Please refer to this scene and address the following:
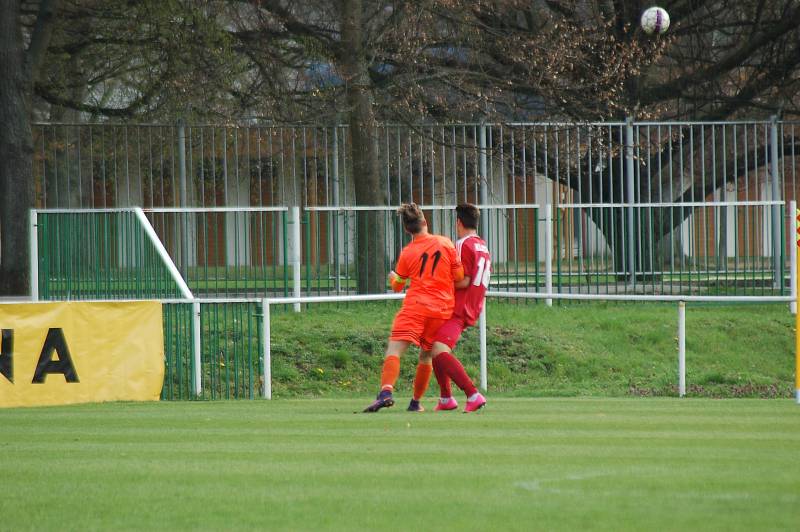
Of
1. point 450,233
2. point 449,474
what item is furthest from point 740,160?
point 449,474

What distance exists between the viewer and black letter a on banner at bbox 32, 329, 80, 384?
41.9 feet

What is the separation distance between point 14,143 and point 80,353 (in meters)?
8.51

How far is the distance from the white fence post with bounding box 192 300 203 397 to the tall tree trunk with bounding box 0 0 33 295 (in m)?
7.34

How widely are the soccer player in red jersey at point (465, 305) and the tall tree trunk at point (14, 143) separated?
1118cm

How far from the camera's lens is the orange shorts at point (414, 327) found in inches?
426

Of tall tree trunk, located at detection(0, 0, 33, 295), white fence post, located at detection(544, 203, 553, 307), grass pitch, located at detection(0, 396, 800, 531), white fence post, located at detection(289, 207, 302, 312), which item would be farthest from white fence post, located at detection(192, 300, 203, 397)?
tall tree trunk, located at detection(0, 0, 33, 295)

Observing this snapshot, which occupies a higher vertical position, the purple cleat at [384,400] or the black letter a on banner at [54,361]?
the black letter a on banner at [54,361]

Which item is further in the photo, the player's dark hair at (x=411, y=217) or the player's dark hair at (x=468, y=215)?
the player's dark hair at (x=468, y=215)

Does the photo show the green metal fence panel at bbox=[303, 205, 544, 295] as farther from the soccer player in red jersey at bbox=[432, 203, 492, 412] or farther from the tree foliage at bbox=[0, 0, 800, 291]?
the soccer player in red jersey at bbox=[432, 203, 492, 412]

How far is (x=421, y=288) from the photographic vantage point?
10797mm

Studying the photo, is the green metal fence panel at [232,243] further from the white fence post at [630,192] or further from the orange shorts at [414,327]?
the orange shorts at [414,327]

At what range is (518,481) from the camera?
22.8 ft

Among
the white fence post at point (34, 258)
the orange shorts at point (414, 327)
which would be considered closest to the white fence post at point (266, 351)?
the orange shorts at point (414, 327)

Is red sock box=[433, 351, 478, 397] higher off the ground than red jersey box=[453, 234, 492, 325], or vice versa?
red jersey box=[453, 234, 492, 325]
